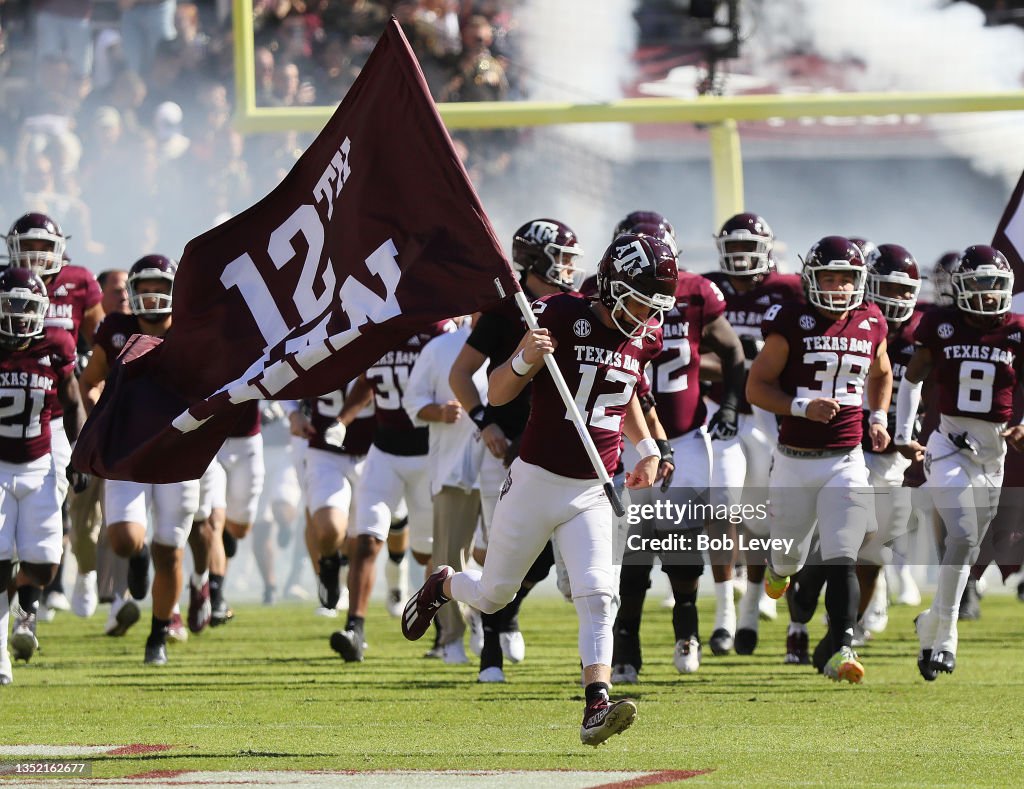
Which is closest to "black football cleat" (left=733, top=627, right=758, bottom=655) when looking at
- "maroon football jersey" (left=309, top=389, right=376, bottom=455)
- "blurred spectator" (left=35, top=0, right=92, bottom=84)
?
"maroon football jersey" (left=309, top=389, right=376, bottom=455)

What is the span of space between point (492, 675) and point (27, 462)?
2.41m

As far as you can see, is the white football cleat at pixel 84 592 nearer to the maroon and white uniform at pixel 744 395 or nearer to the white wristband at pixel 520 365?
the maroon and white uniform at pixel 744 395

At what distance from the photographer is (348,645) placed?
992cm

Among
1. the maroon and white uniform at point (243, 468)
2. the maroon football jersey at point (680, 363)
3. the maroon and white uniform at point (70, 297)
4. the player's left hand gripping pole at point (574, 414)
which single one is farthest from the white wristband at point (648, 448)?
the maroon and white uniform at point (243, 468)

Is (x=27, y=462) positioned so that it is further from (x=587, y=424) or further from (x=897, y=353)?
(x=897, y=353)

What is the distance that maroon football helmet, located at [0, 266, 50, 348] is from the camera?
9008 millimetres

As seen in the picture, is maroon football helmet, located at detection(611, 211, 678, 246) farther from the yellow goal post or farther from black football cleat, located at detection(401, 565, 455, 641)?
the yellow goal post

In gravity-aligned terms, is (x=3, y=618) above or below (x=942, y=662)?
above

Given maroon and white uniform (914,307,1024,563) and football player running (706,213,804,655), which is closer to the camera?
maroon and white uniform (914,307,1024,563)

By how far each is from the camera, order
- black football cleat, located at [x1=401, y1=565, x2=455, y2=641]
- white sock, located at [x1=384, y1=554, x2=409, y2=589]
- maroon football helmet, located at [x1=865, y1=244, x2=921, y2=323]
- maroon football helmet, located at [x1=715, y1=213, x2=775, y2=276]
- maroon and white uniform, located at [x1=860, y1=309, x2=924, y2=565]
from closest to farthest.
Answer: black football cleat, located at [x1=401, y1=565, x2=455, y2=641]
maroon football helmet, located at [x1=865, y1=244, x2=921, y2=323]
maroon and white uniform, located at [x1=860, y1=309, x2=924, y2=565]
maroon football helmet, located at [x1=715, y1=213, x2=775, y2=276]
white sock, located at [x1=384, y1=554, x2=409, y2=589]

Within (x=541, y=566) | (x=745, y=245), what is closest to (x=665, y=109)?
(x=745, y=245)

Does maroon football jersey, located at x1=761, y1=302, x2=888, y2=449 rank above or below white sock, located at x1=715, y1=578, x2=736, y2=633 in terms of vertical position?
above

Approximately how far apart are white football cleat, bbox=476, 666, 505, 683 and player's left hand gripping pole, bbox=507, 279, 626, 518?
2.49 metres

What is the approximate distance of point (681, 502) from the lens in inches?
361
